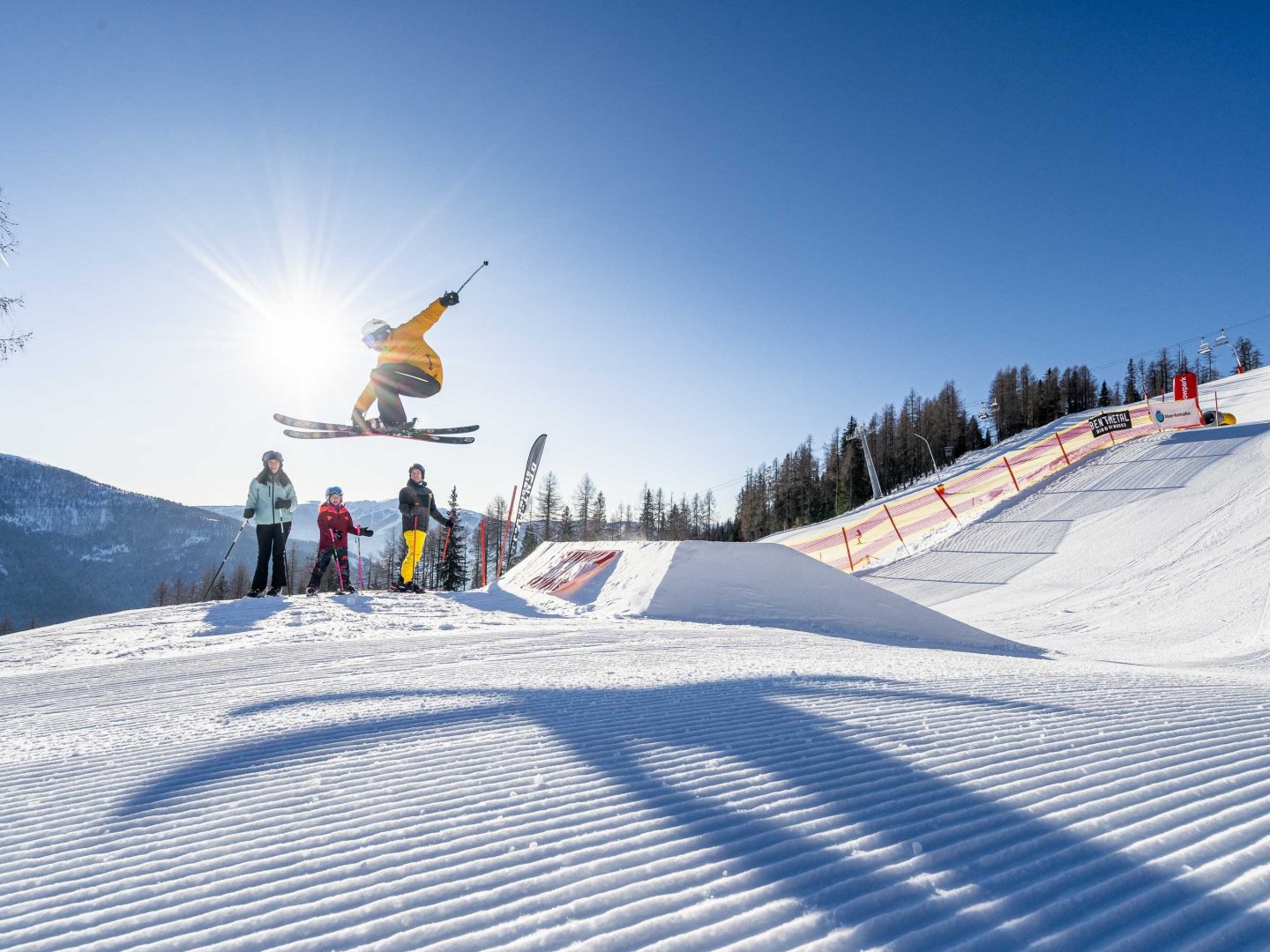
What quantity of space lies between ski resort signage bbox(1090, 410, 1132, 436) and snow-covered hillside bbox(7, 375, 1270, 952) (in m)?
25.4

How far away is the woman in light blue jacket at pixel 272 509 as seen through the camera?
7.42 metres

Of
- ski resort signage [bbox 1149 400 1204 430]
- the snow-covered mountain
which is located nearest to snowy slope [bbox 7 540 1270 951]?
ski resort signage [bbox 1149 400 1204 430]

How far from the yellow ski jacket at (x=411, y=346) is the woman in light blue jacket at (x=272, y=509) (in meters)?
5.25

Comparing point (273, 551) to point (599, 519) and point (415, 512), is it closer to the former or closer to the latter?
point (415, 512)

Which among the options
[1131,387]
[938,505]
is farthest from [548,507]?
[1131,387]

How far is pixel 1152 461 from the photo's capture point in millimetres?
17953

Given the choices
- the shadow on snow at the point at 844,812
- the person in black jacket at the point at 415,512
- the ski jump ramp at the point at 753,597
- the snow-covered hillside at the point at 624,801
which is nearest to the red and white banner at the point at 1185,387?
the ski jump ramp at the point at 753,597

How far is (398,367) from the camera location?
12359 mm

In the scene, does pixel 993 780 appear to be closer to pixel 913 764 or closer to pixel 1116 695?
pixel 913 764

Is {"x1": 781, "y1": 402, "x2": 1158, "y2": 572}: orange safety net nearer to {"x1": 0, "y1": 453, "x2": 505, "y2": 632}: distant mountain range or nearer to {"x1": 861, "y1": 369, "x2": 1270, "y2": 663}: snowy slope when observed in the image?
{"x1": 861, "y1": 369, "x2": 1270, "y2": 663}: snowy slope

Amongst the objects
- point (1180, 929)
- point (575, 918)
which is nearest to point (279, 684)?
point (575, 918)

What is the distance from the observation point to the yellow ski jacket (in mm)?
12281

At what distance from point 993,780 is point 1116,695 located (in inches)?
63.0

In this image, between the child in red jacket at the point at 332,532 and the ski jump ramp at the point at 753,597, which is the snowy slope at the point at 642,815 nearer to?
the ski jump ramp at the point at 753,597
